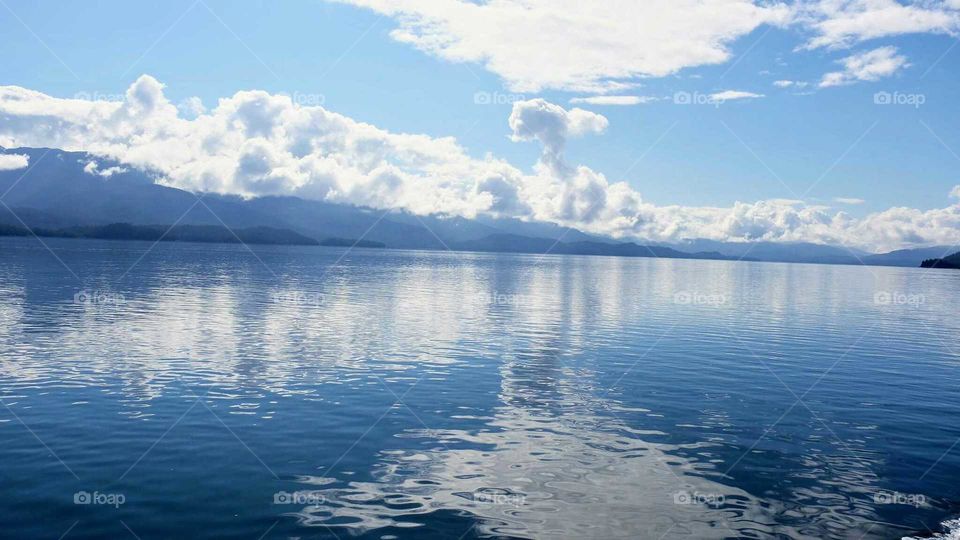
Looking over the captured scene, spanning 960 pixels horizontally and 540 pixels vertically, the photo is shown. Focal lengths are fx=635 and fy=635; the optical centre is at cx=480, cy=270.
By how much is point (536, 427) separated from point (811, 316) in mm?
77942

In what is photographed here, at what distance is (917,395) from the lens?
1644 inches

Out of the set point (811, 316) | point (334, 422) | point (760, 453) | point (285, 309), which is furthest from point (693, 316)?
point (334, 422)

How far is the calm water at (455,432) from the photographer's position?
20.5 m

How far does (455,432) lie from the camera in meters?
29.2

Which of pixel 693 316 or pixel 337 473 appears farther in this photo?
pixel 693 316

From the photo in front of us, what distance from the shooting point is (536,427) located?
30422 millimetres

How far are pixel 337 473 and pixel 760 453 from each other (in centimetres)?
1815

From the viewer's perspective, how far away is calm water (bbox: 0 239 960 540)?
67.1ft

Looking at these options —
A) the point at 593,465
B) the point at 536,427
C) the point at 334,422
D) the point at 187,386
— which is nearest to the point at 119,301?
the point at 187,386

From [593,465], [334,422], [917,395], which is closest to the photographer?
[593,465]

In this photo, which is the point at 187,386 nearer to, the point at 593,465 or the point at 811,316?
the point at 593,465

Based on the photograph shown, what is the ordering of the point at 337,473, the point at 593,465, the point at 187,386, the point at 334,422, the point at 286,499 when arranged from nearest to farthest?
the point at 286,499 < the point at 337,473 < the point at 593,465 < the point at 334,422 < the point at 187,386

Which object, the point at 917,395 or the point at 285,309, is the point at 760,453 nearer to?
the point at 917,395

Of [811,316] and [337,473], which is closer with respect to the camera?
[337,473]
